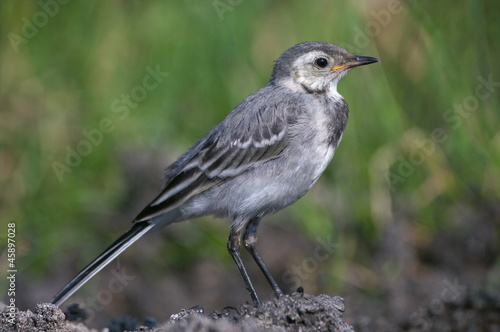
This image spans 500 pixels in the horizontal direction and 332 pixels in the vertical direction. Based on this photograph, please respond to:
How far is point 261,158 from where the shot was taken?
628 centimetres

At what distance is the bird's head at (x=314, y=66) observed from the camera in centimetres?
667

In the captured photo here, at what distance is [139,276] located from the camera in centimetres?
887

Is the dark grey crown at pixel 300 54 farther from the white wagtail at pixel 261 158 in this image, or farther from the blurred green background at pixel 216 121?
the blurred green background at pixel 216 121

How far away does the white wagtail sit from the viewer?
614cm

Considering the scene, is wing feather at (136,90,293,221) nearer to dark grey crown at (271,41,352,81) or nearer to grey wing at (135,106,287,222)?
grey wing at (135,106,287,222)

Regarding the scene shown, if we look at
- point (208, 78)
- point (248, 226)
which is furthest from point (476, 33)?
point (248, 226)

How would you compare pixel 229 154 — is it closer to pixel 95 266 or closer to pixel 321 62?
pixel 321 62

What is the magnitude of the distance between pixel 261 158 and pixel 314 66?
983mm

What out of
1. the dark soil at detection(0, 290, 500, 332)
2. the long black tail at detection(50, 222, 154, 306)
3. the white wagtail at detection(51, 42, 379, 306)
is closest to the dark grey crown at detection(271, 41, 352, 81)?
the white wagtail at detection(51, 42, 379, 306)

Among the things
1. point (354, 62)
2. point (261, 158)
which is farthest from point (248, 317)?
point (354, 62)

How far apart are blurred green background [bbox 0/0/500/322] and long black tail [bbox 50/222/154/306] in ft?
6.90

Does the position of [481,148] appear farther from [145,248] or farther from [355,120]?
[145,248]

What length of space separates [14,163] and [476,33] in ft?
18.9

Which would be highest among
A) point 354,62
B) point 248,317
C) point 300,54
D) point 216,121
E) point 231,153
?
point 216,121
